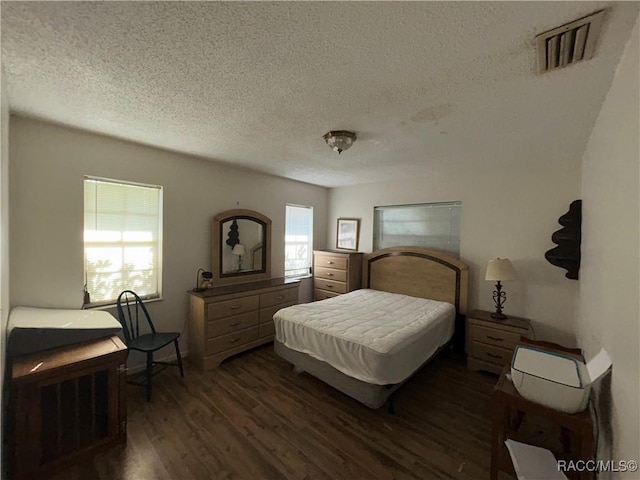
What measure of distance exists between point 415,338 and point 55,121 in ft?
11.7

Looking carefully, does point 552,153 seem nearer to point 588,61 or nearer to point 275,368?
point 588,61

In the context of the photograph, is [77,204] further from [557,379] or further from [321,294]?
[557,379]

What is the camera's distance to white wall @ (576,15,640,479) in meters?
0.98

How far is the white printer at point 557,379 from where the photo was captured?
1.29m

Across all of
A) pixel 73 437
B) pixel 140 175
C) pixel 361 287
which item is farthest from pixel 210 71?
pixel 361 287

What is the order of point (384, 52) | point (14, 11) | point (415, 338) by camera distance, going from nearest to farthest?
point (14, 11), point (384, 52), point (415, 338)

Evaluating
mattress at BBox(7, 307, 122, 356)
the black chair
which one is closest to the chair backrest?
the black chair

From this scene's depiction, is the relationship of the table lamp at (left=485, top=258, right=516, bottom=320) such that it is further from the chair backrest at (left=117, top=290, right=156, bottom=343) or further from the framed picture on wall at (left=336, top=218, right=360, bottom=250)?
the chair backrest at (left=117, top=290, right=156, bottom=343)

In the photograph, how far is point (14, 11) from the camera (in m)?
1.01

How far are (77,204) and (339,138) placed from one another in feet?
7.87

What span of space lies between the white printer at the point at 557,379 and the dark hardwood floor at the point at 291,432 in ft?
2.35

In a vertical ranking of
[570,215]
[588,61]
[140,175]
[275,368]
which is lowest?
[275,368]

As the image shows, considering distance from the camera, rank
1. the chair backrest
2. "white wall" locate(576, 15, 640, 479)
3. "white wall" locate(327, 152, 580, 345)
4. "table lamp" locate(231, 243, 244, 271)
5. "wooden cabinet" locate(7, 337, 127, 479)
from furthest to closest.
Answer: "table lamp" locate(231, 243, 244, 271), "white wall" locate(327, 152, 580, 345), the chair backrest, "wooden cabinet" locate(7, 337, 127, 479), "white wall" locate(576, 15, 640, 479)

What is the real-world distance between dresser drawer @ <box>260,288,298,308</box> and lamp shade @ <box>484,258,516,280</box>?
244 centimetres
